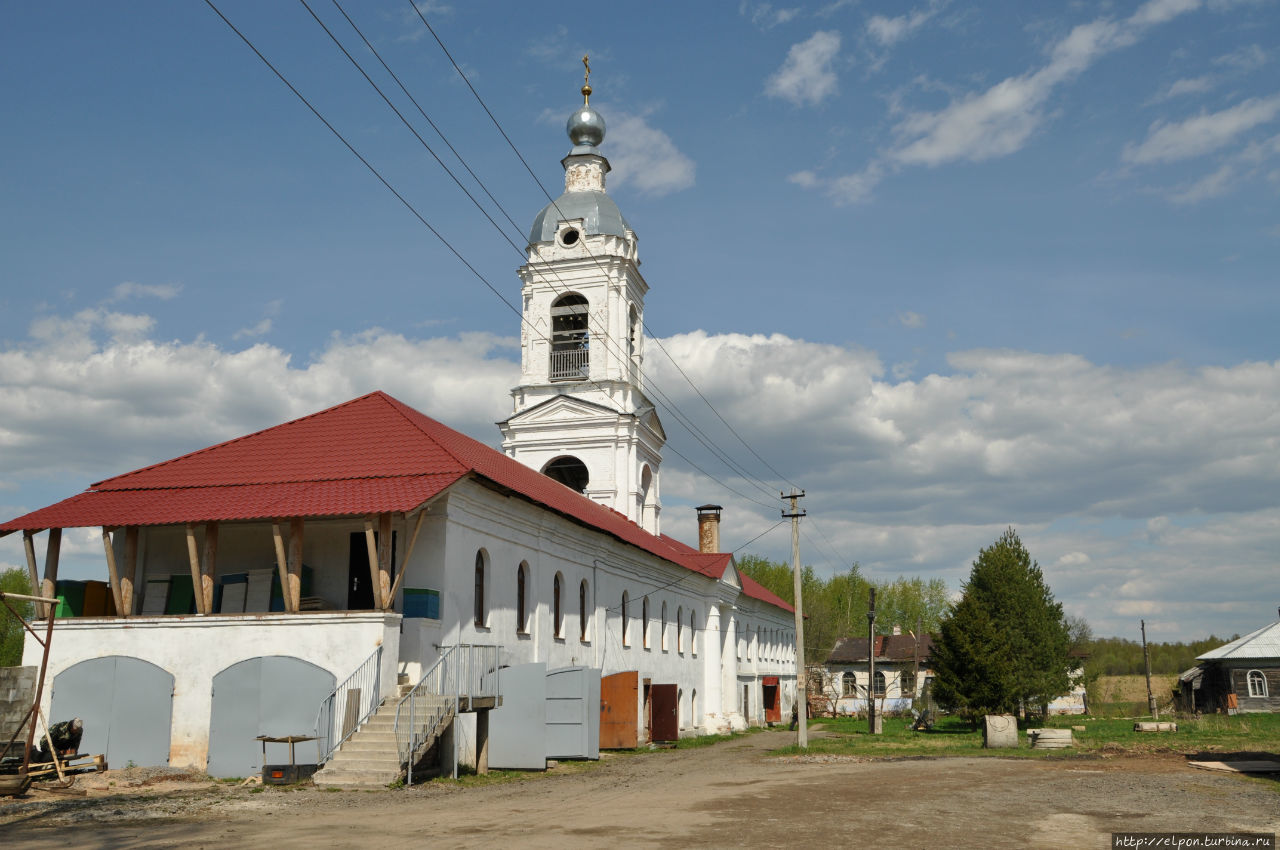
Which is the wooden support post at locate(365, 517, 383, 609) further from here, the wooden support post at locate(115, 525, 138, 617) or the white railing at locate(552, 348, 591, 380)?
the white railing at locate(552, 348, 591, 380)

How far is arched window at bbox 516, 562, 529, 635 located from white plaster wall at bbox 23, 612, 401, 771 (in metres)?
5.84

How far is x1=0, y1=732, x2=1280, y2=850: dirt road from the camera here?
37.7ft

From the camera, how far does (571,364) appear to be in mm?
40406

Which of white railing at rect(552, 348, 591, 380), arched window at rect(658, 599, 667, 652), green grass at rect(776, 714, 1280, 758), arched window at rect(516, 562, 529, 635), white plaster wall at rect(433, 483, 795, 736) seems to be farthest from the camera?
white railing at rect(552, 348, 591, 380)

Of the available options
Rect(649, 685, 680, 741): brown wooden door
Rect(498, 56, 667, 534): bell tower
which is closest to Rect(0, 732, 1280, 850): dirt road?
Rect(649, 685, 680, 741): brown wooden door

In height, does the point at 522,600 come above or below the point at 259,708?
above

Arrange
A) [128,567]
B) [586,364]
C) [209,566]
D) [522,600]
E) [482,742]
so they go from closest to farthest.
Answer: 1. [209,566]
2. [128,567]
3. [482,742]
4. [522,600]
5. [586,364]

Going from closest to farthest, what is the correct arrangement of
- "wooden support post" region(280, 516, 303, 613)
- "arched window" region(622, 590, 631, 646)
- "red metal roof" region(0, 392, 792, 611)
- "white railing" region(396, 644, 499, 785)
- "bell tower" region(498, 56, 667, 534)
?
"white railing" region(396, 644, 499, 785) < "wooden support post" region(280, 516, 303, 613) < "red metal roof" region(0, 392, 792, 611) < "arched window" region(622, 590, 631, 646) < "bell tower" region(498, 56, 667, 534)

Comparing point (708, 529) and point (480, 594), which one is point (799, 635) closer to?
point (480, 594)

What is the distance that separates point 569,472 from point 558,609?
14.9 m

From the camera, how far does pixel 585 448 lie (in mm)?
39750

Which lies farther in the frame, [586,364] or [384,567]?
[586,364]

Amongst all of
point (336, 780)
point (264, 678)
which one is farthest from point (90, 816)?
point (264, 678)

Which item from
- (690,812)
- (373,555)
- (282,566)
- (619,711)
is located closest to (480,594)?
(373,555)
